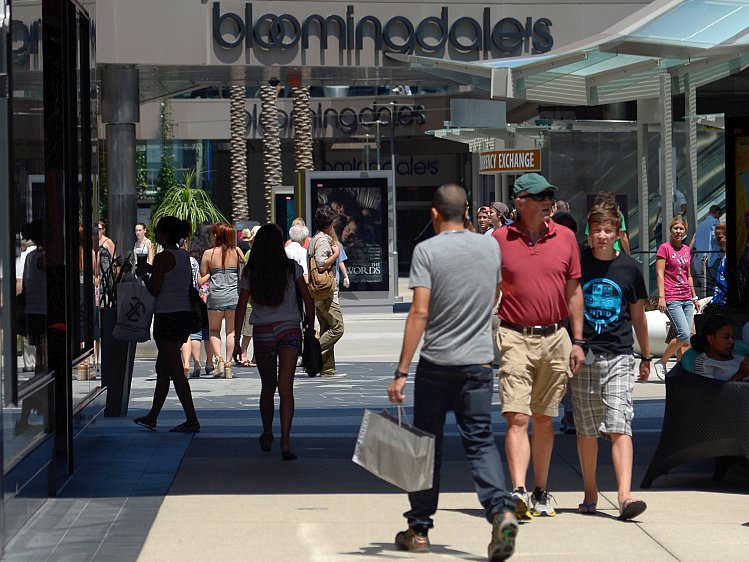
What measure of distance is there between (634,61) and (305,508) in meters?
7.99

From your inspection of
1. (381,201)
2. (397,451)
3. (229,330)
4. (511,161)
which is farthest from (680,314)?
(381,201)

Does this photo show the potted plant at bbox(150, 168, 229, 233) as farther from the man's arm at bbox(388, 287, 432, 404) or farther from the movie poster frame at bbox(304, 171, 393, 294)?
the man's arm at bbox(388, 287, 432, 404)

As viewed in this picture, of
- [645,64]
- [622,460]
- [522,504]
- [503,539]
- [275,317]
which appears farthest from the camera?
[645,64]

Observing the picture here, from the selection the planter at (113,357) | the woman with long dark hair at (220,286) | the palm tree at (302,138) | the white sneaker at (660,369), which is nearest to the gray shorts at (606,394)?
the planter at (113,357)

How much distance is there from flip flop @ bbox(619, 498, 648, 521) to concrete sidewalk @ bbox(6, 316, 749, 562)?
0.18 ft

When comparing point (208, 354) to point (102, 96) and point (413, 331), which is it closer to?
point (102, 96)

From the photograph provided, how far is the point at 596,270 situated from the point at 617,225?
11.5 inches

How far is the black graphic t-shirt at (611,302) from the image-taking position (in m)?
7.41

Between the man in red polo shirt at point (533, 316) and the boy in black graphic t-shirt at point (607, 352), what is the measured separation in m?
0.19

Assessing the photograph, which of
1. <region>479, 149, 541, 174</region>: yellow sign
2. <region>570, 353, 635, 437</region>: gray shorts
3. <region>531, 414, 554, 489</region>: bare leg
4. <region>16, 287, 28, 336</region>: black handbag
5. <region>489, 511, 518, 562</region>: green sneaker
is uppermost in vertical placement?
<region>479, 149, 541, 174</region>: yellow sign

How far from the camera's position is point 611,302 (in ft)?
24.4

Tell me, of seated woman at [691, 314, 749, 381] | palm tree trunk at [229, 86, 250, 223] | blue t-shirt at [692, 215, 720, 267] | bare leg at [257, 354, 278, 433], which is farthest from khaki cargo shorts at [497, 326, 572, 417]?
palm tree trunk at [229, 86, 250, 223]

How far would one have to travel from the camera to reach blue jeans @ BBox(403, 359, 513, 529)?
6.43 metres

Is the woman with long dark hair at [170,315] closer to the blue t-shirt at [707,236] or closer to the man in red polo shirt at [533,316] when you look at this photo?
the man in red polo shirt at [533,316]
